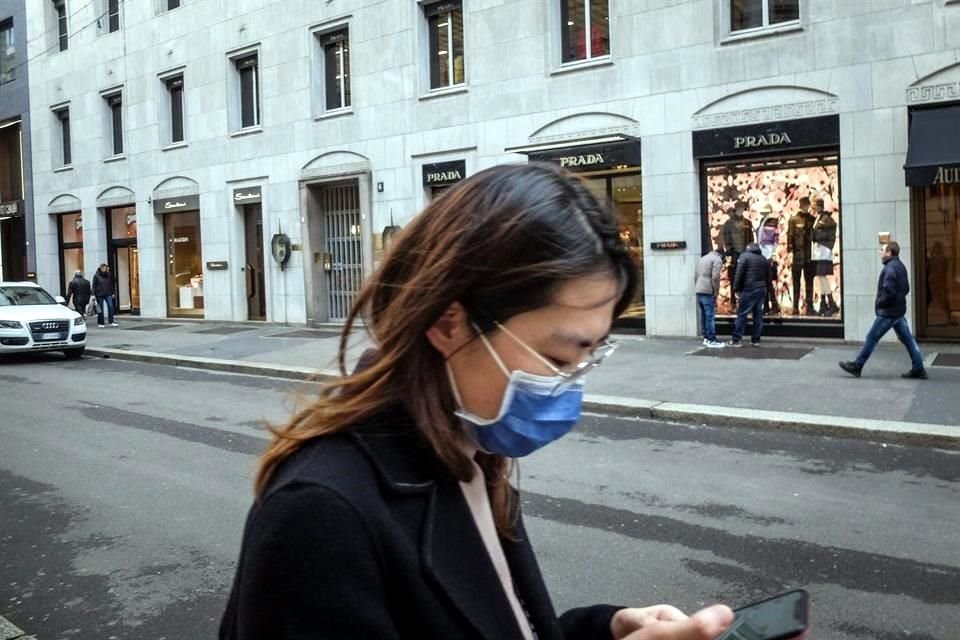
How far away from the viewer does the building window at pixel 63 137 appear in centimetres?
3043

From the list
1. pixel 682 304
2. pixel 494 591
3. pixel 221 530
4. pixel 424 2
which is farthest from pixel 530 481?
pixel 424 2

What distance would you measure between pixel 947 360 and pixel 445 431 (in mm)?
13263

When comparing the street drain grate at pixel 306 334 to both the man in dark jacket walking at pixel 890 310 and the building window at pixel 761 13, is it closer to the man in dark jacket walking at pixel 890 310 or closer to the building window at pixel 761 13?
the building window at pixel 761 13

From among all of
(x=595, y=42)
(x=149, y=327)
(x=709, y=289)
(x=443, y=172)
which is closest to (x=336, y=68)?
(x=443, y=172)

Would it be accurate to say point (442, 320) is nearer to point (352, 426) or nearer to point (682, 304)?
point (352, 426)

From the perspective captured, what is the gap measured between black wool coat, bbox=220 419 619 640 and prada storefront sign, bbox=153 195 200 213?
2499cm

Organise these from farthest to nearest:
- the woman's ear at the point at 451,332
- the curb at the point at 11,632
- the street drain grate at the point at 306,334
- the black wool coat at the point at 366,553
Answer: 1. the street drain grate at the point at 306,334
2. the curb at the point at 11,632
3. the woman's ear at the point at 451,332
4. the black wool coat at the point at 366,553

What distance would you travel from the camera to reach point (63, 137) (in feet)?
100

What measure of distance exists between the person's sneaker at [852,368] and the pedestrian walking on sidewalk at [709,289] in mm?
3412

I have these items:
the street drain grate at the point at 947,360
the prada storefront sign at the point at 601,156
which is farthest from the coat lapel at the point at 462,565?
the prada storefront sign at the point at 601,156

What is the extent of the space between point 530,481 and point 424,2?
15.1 meters

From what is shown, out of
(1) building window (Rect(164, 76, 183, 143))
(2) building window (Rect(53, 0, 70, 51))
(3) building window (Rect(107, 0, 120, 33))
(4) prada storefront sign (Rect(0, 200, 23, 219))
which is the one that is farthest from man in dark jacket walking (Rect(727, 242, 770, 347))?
(4) prada storefront sign (Rect(0, 200, 23, 219))

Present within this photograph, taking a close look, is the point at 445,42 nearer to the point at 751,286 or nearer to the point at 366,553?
the point at 751,286

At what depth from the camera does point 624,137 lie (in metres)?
16.8
